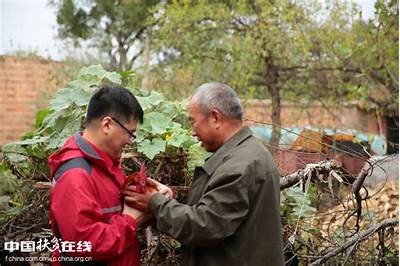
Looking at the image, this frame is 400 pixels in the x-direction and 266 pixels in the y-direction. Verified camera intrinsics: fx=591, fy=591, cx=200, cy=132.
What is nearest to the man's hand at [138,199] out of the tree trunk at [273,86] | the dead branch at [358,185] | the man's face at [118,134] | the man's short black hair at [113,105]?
the man's face at [118,134]

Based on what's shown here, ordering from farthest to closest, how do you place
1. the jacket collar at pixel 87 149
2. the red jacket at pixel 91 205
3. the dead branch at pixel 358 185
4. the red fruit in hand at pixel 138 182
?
the dead branch at pixel 358 185 < the red fruit in hand at pixel 138 182 < the jacket collar at pixel 87 149 < the red jacket at pixel 91 205

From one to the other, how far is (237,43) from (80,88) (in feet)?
21.3

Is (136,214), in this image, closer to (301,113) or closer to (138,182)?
(138,182)

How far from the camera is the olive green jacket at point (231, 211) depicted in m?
2.11

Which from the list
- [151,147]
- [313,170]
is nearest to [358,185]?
[313,170]

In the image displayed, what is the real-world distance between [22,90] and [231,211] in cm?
1013

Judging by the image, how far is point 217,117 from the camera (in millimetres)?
2266

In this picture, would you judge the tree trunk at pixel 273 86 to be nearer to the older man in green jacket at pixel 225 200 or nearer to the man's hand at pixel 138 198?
the older man in green jacket at pixel 225 200

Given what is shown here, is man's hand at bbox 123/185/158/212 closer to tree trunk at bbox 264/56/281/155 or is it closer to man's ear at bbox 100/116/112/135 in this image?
man's ear at bbox 100/116/112/135

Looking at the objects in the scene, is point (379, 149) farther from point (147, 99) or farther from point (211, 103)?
point (211, 103)

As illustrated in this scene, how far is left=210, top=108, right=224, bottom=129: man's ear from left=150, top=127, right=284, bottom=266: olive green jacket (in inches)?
3.2

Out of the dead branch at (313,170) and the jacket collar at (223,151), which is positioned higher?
the jacket collar at (223,151)

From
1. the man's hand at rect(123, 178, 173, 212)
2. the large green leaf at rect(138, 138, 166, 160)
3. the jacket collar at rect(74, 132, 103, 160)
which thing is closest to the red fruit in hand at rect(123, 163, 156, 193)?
the man's hand at rect(123, 178, 173, 212)

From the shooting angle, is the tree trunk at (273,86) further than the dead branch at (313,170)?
Yes
